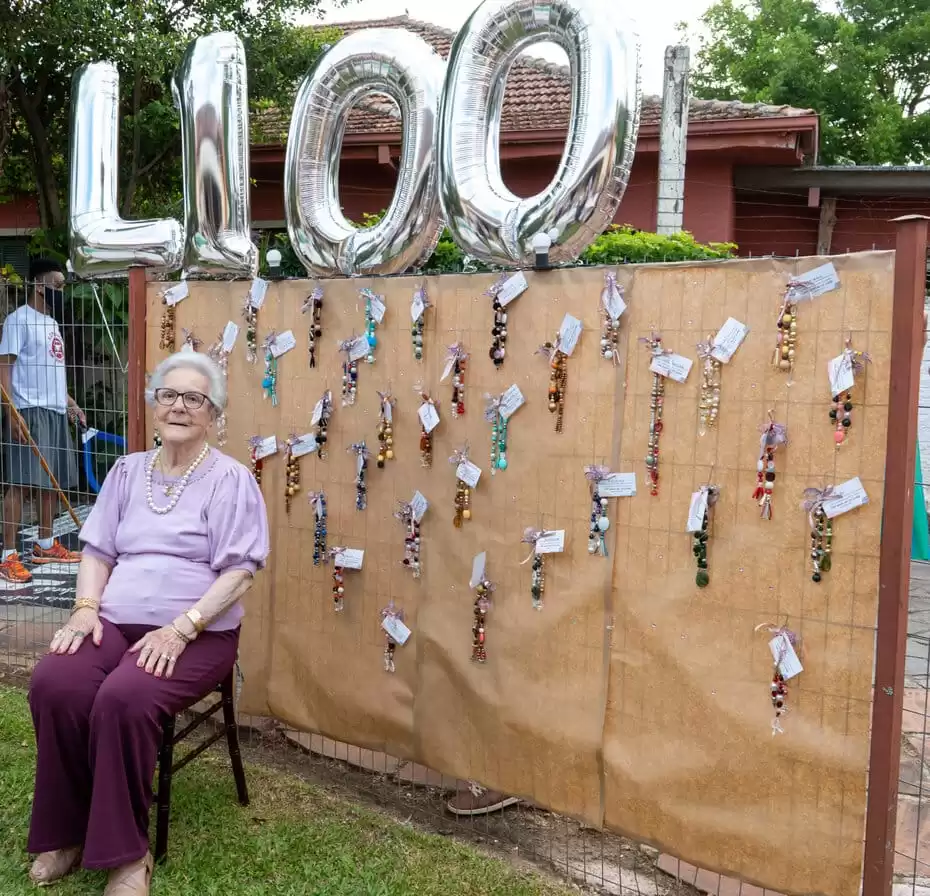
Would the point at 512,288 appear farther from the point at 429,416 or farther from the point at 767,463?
the point at 767,463

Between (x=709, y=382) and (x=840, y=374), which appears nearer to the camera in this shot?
(x=840, y=374)

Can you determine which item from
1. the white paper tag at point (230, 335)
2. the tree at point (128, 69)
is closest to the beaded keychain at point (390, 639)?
the white paper tag at point (230, 335)

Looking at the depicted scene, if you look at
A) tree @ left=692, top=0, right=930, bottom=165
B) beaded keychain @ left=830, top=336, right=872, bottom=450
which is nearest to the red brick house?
beaded keychain @ left=830, top=336, right=872, bottom=450

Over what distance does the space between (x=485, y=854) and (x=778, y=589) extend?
4.06 feet

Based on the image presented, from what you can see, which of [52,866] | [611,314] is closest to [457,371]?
[611,314]

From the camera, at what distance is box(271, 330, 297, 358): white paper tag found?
3.21 metres

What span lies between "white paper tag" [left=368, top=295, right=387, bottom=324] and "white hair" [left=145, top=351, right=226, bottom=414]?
20.9 inches

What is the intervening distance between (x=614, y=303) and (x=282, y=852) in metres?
1.86

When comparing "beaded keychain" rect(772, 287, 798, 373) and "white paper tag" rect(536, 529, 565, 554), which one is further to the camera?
"white paper tag" rect(536, 529, 565, 554)

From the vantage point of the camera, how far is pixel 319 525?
10.4 feet

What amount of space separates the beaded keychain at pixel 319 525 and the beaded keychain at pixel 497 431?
2.41 ft

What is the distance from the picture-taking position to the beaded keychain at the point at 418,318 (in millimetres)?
2855

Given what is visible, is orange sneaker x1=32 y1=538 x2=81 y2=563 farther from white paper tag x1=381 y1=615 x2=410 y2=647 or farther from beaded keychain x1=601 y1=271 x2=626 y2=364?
beaded keychain x1=601 y1=271 x2=626 y2=364

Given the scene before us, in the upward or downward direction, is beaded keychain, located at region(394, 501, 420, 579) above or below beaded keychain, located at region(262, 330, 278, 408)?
below
